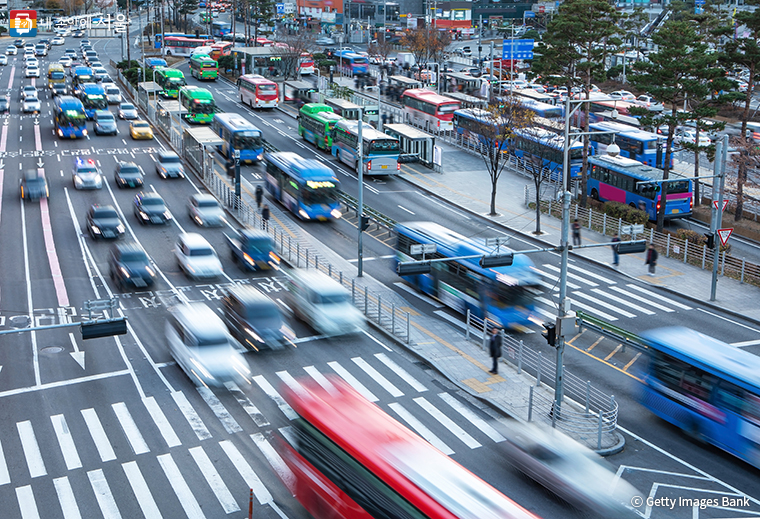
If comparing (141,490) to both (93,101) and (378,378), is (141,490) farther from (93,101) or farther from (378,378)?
(93,101)

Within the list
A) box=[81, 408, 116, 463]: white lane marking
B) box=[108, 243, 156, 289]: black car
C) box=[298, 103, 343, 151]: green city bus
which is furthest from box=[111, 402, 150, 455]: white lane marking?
box=[298, 103, 343, 151]: green city bus

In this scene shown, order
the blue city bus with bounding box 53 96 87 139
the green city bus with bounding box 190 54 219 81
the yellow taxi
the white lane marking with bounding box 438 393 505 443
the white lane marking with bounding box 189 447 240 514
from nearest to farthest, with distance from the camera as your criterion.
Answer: the white lane marking with bounding box 189 447 240 514
the white lane marking with bounding box 438 393 505 443
the blue city bus with bounding box 53 96 87 139
the yellow taxi
the green city bus with bounding box 190 54 219 81

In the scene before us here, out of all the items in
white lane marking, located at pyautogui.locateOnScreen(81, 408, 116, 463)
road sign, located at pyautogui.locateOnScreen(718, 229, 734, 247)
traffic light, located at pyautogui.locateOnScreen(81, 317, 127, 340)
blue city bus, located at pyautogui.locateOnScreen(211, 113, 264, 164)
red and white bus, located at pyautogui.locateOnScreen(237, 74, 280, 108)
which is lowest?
white lane marking, located at pyautogui.locateOnScreen(81, 408, 116, 463)

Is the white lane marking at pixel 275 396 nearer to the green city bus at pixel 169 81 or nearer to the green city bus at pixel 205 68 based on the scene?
the green city bus at pixel 169 81

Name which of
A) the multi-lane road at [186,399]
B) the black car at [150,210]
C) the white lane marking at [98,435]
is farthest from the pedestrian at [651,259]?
the black car at [150,210]

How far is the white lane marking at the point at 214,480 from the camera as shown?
69.3 feet

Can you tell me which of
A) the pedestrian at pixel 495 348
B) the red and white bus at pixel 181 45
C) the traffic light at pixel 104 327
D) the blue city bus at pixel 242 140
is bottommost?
the pedestrian at pixel 495 348

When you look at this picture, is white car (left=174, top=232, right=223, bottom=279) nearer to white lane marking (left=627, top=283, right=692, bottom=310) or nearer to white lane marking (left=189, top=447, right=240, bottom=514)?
A: white lane marking (left=189, top=447, right=240, bottom=514)

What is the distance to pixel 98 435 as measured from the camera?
81.9 ft

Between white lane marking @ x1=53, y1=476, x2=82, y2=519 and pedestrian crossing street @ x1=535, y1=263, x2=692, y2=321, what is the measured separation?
2188cm

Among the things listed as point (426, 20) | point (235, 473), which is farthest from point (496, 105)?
point (426, 20)

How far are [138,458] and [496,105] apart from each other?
134 feet

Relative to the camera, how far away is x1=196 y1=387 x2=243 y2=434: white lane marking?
2555 centimetres

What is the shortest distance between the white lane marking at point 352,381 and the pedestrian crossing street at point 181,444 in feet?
0.22
